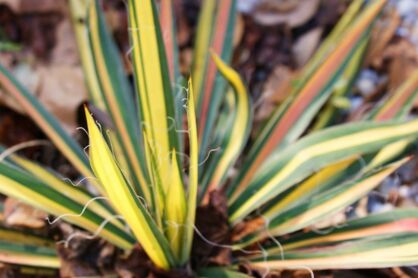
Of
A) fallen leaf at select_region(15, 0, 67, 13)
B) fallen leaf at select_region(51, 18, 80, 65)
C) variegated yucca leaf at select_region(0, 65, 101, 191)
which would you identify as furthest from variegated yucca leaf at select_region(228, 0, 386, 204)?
fallen leaf at select_region(15, 0, 67, 13)

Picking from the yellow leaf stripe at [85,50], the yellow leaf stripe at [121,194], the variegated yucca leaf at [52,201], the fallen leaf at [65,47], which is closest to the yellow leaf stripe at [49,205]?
the variegated yucca leaf at [52,201]

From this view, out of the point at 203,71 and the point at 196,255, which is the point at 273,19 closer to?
the point at 203,71

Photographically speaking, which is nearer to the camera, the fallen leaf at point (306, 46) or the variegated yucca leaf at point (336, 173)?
the variegated yucca leaf at point (336, 173)

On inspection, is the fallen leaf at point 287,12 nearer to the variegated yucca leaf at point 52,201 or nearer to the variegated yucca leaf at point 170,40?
the variegated yucca leaf at point 170,40

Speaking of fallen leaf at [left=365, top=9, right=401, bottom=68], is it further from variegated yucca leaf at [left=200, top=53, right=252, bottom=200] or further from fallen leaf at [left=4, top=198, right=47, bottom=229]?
fallen leaf at [left=4, top=198, right=47, bottom=229]

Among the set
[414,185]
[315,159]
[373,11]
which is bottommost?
[414,185]

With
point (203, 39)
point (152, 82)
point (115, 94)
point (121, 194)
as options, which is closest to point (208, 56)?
point (203, 39)

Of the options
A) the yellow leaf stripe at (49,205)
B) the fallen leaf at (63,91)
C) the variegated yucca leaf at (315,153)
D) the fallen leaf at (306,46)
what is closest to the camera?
the yellow leaf stripe at (49,205)

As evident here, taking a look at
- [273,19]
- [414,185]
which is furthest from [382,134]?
[273,19]
